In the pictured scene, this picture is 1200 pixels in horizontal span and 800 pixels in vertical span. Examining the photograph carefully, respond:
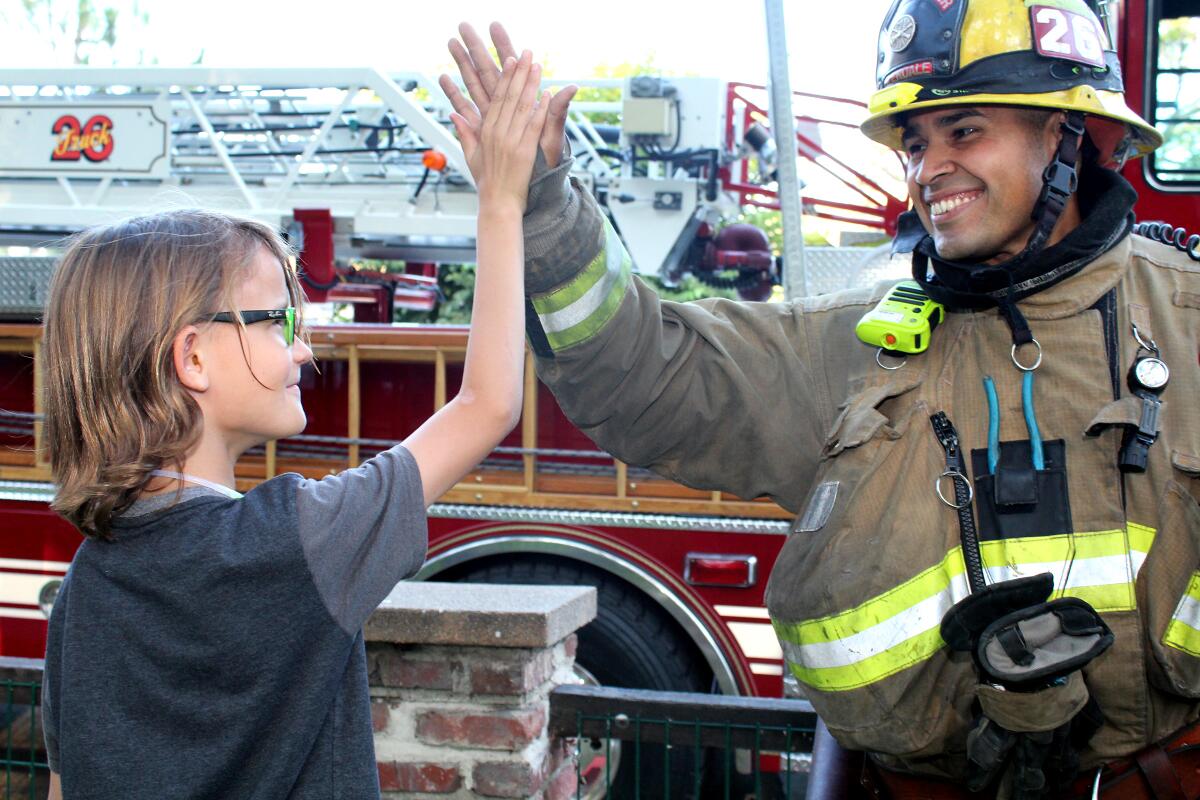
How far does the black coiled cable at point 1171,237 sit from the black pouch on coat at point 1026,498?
459 mm

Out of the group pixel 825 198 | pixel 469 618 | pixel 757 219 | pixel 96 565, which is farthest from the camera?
pixel 757 219

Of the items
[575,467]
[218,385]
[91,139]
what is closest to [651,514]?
[575,467]

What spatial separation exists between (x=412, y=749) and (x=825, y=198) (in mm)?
4318

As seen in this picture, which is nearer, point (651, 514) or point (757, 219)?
point (651, 514)

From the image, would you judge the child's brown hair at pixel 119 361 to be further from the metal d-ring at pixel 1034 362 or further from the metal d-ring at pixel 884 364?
the metal d-ring at pixel 1034 362

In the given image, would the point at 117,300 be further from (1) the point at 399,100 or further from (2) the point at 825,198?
(2) the point at 825,198

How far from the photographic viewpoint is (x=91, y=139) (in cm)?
538

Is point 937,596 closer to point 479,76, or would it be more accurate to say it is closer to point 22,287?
point 479,76

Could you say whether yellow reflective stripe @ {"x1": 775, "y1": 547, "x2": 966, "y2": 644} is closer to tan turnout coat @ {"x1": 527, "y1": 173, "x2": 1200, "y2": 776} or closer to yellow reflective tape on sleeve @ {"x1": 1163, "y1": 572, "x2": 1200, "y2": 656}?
tan turnout coat @ {"x1": 527, "y1": 173, "x2": 1200, "y2": 776}

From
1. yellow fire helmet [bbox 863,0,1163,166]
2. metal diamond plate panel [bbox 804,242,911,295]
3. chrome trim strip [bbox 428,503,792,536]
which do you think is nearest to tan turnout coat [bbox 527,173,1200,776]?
yellow fire helmet [bbox 863,0,1163,166]

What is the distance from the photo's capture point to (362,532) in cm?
139

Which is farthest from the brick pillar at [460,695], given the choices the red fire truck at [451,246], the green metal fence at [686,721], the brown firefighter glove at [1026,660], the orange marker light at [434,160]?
the orange marker light at [434,160]

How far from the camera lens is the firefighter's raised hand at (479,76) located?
62.1 inches

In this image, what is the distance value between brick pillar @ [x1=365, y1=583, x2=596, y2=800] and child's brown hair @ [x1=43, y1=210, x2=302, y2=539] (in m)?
1.30
